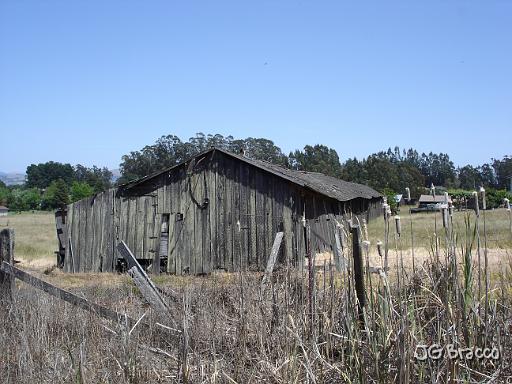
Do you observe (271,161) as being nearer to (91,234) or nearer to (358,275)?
(91,234)

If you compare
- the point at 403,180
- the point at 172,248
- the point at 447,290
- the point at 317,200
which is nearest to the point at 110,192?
the point at 172,248

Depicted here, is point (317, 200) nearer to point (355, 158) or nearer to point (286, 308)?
point (286, 308)

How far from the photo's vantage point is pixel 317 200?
62.1 feet

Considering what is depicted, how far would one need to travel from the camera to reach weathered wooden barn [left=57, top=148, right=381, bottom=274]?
1848 centimetres

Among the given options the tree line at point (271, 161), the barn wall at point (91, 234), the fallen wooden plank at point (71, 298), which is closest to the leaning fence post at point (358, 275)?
the fallen wooden plank at point (71, 298)

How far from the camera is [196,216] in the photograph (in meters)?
19.5

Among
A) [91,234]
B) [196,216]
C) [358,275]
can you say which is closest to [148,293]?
[358,275]

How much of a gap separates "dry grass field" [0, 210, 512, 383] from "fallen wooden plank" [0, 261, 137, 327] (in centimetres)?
10

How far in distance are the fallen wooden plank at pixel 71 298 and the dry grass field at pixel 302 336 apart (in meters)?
0.10

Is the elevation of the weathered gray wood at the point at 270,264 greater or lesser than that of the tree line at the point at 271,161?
lesser

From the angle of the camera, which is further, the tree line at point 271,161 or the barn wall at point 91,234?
the tree line at point 271,161

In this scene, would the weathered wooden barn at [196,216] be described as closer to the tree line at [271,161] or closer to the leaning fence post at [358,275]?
the leaning fence post at [358,275]

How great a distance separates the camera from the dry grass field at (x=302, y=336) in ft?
11.2

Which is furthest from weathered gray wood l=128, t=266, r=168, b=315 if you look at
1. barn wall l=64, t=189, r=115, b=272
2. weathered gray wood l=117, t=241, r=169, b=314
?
barn wall l=64, t=189, r=115, b=272
